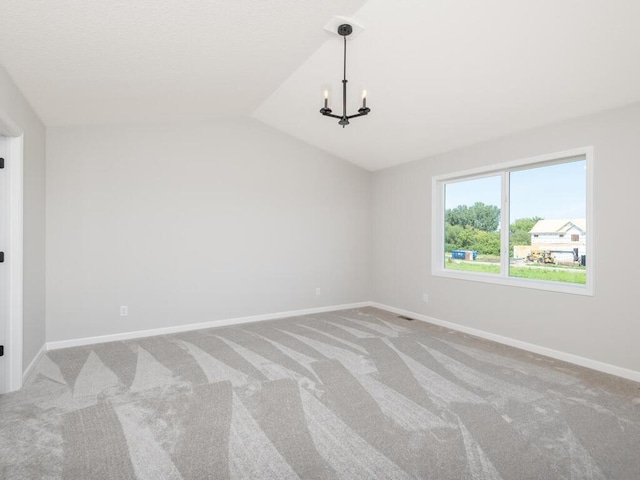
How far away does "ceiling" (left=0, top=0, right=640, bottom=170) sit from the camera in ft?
7.38

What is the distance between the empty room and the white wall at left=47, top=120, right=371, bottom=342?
0.03m

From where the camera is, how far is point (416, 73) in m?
3.26

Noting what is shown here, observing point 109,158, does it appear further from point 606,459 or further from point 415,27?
point 606,459

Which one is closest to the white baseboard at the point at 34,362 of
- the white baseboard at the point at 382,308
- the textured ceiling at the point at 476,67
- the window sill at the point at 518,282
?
the white baseboard at the point at 382,308

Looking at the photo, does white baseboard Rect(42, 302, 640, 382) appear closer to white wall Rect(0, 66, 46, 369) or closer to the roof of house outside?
white wall Rect(0, 66, 46, 369)

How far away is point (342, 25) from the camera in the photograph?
2.75 metres

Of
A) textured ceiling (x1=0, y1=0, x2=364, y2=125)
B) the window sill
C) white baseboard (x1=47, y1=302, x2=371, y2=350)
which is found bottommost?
white baseboard (x1=47, y1=302, x2=371, y2=350)

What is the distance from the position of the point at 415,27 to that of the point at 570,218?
2487mm

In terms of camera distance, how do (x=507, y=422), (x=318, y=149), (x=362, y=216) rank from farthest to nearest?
(x=362, y=216) → (x=318, y=149) → (x=507, y=422)

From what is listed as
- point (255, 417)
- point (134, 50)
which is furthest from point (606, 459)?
point (134, 50)

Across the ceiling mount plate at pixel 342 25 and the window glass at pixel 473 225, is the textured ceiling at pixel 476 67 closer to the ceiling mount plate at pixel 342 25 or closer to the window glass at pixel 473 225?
the ceiling mount plate at pixel 342 25

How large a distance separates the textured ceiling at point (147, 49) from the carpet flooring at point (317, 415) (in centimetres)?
248

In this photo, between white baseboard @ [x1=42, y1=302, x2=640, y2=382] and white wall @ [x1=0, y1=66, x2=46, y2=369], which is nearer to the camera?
white wall @ [x1=0, y1=66, x2=46, y2=369]

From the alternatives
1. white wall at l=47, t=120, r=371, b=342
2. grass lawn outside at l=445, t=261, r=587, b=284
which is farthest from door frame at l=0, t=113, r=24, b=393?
grass lawn outside at l=445, t=261, r=587, b=284
